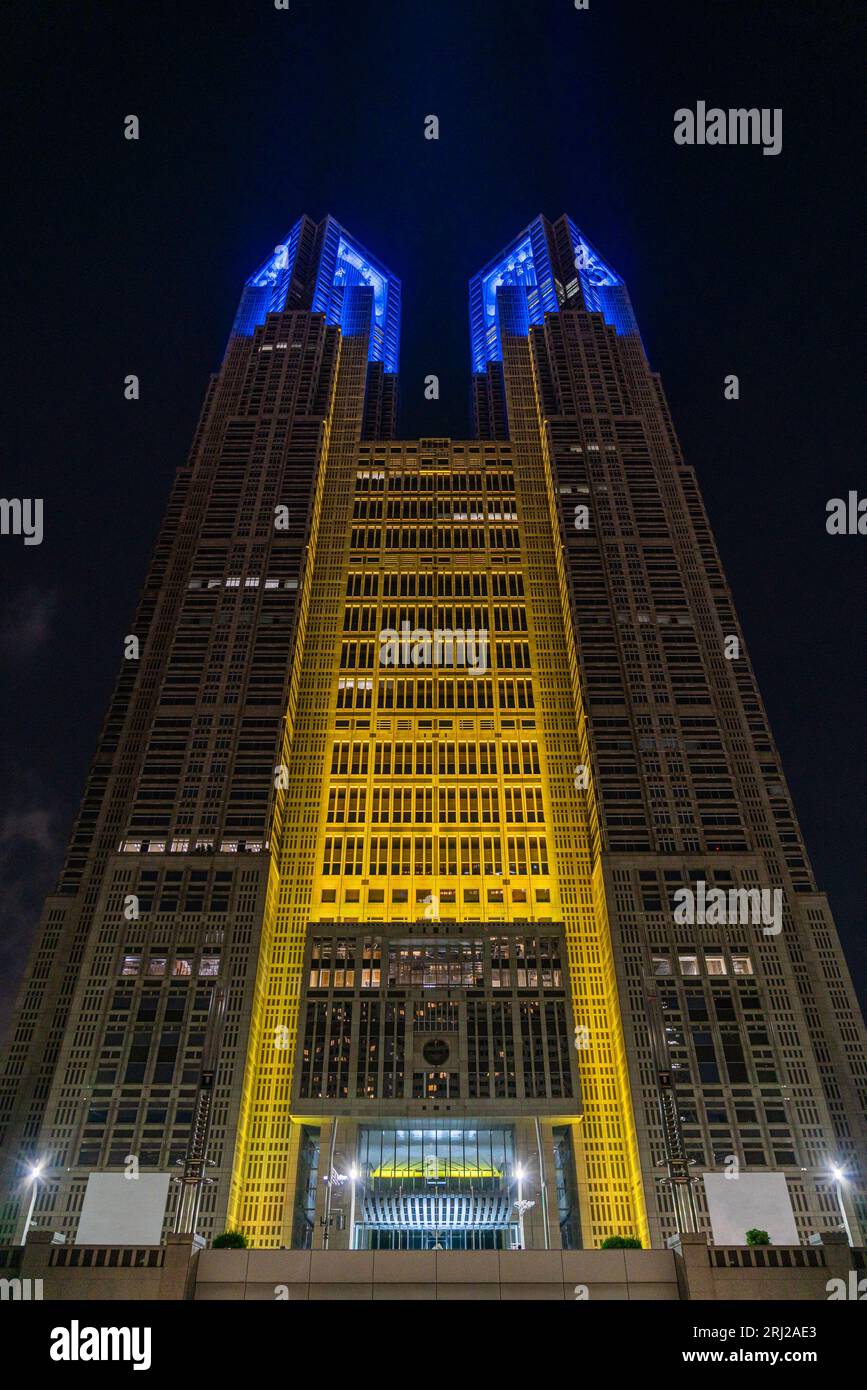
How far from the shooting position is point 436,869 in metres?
110

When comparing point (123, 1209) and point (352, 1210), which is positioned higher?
point (352, 1210)

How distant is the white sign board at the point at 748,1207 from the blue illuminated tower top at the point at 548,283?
13385cm

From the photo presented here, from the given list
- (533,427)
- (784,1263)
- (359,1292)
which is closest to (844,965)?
(784,1263)

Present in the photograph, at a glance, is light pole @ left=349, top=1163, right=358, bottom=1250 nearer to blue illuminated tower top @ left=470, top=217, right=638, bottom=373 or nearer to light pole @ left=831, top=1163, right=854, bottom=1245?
light pole @ left=831, top=1163, right=854, bottom=1245

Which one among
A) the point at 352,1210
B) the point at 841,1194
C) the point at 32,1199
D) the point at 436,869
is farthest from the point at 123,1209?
the point at 841,1194

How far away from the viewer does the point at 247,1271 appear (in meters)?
42.7

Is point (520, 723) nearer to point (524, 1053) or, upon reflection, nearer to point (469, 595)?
point (469, 595)

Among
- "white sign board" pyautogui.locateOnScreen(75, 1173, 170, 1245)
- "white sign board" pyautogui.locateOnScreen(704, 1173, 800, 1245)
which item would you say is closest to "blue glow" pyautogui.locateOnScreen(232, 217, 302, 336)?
"white sign board" pyautogui.locateOnScreen(75, 1173, 170, 1245)

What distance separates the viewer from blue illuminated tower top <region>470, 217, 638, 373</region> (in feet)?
568

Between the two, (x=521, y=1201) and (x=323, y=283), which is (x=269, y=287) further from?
(x=521, y=1201)

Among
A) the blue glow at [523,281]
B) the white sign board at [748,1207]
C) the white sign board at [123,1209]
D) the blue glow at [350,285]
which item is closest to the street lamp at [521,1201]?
the white sign board at [748,1207]

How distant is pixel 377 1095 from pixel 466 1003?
1240 centimetres

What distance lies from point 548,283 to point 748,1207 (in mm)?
157808

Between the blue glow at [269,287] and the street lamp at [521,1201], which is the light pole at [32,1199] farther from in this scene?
the blue glow at [269,287]
